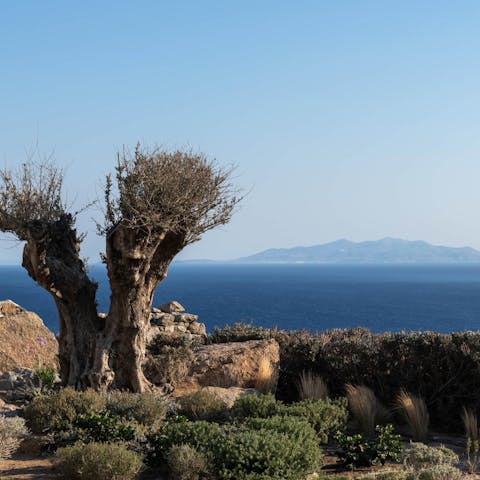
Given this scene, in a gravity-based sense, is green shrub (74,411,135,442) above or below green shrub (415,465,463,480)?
above

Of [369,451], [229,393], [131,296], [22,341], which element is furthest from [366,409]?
[22,341]

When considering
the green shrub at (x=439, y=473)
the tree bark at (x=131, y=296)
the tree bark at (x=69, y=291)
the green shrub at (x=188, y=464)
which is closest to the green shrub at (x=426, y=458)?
the green shrub at (x=439, y=473)

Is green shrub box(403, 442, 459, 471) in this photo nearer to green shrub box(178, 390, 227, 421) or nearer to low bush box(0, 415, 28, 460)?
green shrub box(178, 390, 227, 421)

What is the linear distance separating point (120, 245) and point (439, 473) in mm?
7076

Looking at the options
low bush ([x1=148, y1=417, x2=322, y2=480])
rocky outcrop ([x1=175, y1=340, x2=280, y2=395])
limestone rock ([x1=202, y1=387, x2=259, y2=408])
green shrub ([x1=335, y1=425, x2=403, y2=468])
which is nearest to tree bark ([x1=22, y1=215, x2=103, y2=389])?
rocky outcrop ([x1=175, y1=340, x2=280, y2=395])

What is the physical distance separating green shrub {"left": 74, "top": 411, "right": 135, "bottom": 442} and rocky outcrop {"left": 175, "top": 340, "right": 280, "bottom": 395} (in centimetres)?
443

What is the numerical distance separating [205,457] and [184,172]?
20.1 feet

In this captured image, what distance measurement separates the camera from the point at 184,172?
12977 mm

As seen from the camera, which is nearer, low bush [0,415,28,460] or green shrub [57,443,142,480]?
green shrub [57,443,142,480]

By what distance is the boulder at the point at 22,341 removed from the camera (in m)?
18.4

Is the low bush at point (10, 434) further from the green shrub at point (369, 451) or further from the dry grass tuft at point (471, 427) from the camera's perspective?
the dry grass tuft at point (471, 427)

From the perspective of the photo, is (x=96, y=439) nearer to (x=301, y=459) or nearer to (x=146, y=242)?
(x=301, y=459)

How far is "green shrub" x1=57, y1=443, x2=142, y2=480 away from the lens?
8141 mm

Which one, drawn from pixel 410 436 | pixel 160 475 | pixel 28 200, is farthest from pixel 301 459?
pixel 28 200
